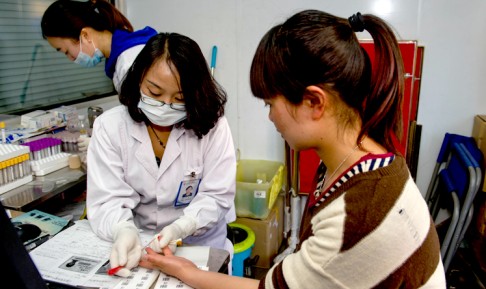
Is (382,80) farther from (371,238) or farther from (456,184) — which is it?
(456,184)

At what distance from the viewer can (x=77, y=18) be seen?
192 cm

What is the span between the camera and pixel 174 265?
38.6 inches

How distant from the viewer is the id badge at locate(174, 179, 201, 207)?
1.38m

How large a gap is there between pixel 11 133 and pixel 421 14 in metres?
2.31

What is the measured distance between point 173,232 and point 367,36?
183 cm

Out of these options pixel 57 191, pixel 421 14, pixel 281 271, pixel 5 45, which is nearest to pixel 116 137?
pixel 57 191

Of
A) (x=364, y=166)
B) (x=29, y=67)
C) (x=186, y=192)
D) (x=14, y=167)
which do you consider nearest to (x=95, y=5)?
(x=29, y=67)

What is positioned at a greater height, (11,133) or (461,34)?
(461,34)

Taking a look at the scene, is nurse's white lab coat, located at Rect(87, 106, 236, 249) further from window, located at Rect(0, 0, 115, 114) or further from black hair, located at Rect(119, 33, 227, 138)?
window, located at Rect(0, 0, 115, 114)

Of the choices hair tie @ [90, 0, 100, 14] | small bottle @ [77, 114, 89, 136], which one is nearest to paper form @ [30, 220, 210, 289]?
small bottle @ [77, 114, 89, 136]

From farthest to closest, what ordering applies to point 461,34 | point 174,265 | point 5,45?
point 461,34, point 5,45, point 174,265

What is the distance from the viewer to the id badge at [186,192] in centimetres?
138

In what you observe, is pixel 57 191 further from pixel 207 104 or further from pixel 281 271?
pixel 281 271

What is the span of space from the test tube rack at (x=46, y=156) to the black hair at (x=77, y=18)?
53 cm
